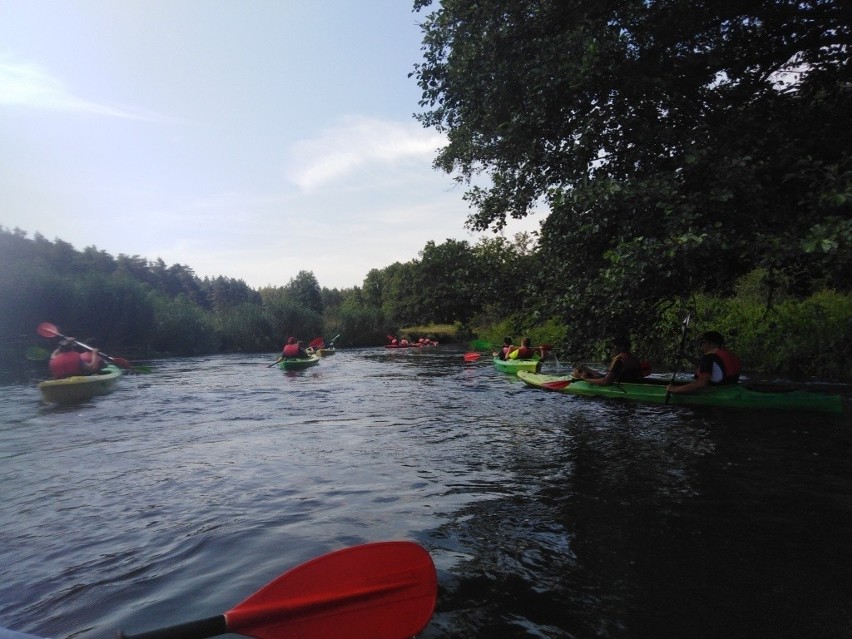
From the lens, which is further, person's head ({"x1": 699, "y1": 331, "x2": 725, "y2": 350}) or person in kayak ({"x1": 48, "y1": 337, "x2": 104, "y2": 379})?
person in kayak ({"x1": 48, "y1": 337, "x2": 104, "y2": 379})

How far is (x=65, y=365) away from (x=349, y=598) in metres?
12.2

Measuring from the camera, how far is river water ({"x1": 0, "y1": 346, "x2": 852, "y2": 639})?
3.01 meters

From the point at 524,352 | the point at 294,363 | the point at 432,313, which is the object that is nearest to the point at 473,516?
the point at 524,352

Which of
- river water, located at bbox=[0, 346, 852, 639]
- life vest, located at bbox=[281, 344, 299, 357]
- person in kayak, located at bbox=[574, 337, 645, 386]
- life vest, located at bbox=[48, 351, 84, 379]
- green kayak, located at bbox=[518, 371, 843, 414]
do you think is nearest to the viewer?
river water, located at bbox=[0, 346, 852, 639]

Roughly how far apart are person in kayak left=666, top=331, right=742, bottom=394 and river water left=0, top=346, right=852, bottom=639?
19.0 inches

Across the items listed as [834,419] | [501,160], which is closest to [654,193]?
[501,160]

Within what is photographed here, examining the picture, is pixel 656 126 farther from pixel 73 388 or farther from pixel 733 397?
pixel 73 388

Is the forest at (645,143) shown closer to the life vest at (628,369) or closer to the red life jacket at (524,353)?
the life vest at (628,369)

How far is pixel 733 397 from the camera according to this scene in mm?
8742

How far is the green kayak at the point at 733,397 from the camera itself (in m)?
8.25

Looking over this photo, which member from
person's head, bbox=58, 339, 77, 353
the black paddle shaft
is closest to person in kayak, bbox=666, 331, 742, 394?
the black paddle shaft

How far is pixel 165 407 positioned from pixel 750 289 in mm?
20030

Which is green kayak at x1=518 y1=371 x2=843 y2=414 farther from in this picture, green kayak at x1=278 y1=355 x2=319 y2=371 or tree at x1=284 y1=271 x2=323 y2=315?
tree at x1=284 y1=271 x2=323 y2=315

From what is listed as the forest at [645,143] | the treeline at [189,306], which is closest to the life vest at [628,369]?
the forest at [645,143]
